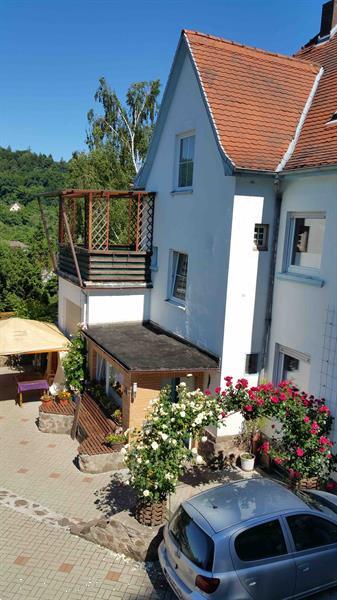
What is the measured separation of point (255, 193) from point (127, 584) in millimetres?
8340

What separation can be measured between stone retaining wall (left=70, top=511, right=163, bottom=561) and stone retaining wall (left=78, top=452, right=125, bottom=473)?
268 centimetres

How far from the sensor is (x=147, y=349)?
12.7 metres

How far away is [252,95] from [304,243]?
465 cm

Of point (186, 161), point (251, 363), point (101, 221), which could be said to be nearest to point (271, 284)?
point (251, 363)

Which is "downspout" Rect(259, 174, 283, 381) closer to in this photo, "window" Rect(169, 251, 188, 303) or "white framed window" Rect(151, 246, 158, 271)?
"window" Rect(169, 251, 188, 303)

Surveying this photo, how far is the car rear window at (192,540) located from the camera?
6145 millimetres

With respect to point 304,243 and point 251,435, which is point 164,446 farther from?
point 304,243

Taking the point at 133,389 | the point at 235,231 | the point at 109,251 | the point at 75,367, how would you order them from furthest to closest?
the point at 75,367 < the point at 109,251 < the point at 133,389 < the point at 235,231

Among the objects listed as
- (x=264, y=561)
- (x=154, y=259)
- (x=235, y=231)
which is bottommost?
(x=264, y=561)

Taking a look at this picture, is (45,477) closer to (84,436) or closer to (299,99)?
(84,436)

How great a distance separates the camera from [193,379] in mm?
12516

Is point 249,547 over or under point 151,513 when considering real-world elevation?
over

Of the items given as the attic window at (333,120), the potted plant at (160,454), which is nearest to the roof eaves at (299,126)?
the attic window at (333,120)

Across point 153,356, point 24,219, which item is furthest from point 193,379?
point 24,219
